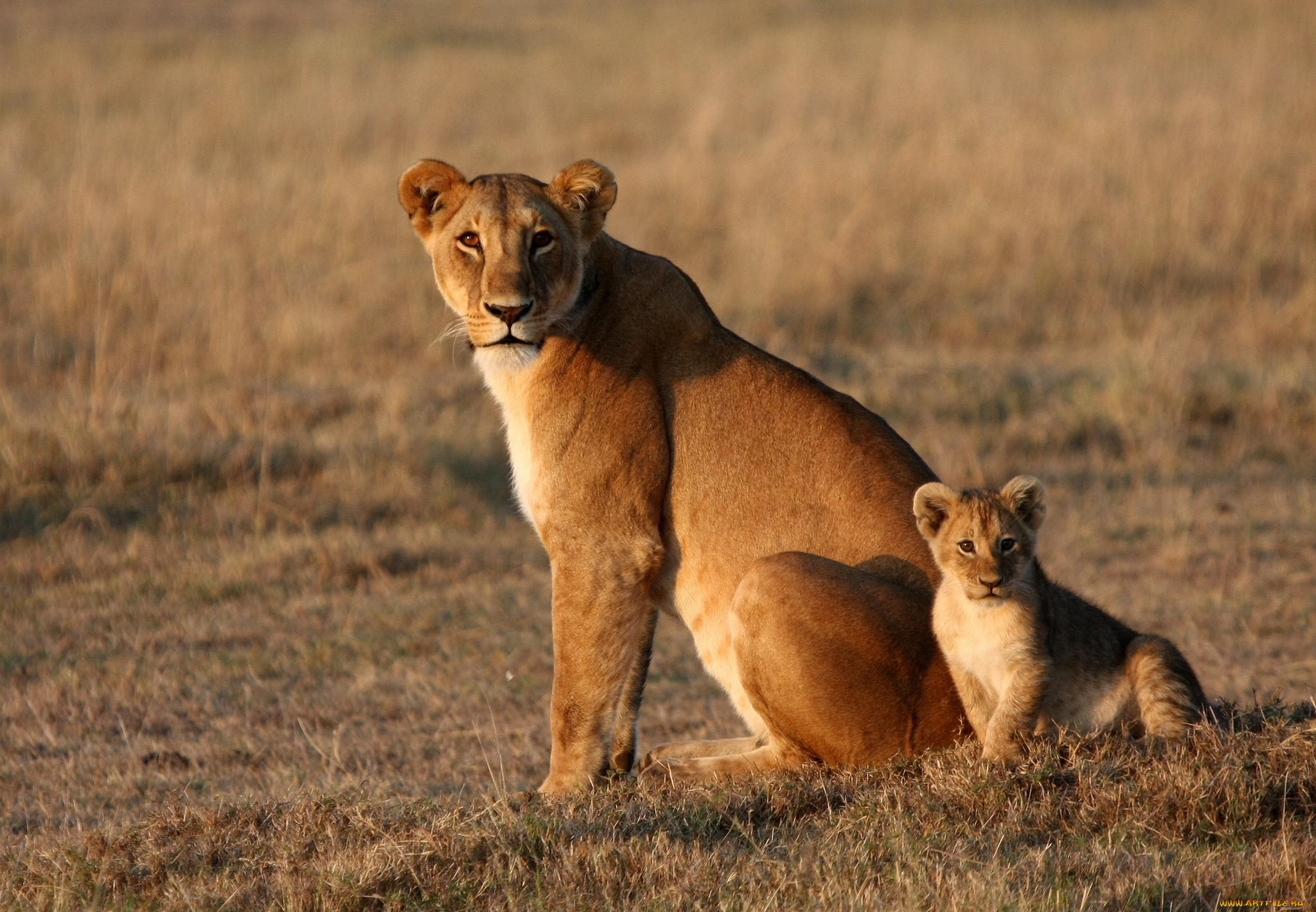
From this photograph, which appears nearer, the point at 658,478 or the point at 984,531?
the point at 984,531

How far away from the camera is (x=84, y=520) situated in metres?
8.73

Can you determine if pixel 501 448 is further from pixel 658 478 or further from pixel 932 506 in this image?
pixel 932 506

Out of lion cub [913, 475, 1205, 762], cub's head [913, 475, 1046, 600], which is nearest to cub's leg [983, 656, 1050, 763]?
lion cub [913, 475, 1205, 762]

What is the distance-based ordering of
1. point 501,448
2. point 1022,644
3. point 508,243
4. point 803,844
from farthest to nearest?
point 501,448, point 508,243, point 1022,644, point 803,844

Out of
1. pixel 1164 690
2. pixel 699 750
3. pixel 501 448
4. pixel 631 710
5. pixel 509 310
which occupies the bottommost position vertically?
pixel 699 750

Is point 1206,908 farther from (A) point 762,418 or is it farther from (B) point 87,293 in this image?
(B) point 87,293

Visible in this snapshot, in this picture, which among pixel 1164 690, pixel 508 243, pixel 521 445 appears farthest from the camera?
pixel 521 445

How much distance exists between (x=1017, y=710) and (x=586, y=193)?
2.30 meters

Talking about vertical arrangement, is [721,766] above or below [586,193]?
below

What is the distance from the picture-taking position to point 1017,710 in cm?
427

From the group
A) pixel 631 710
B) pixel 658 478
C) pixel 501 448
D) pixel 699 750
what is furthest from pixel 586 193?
pixel 501 448

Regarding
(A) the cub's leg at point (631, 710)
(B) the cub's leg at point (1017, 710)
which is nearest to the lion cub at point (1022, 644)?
(B) the cub's leg at point (1017, 710)

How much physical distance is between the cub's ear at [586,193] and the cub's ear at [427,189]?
0.35m

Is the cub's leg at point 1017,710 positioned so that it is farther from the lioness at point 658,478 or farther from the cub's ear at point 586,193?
the cub's ear at point 586,193
